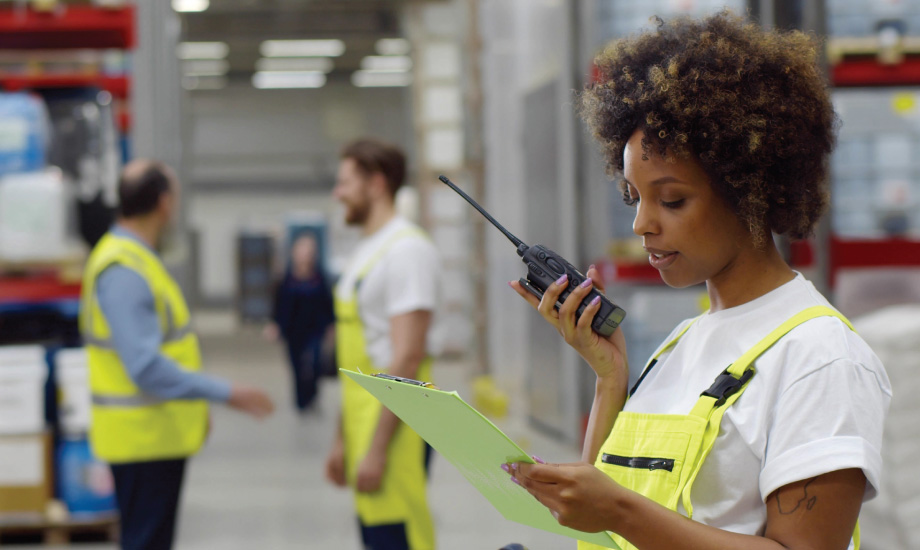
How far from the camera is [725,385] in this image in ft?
3.86

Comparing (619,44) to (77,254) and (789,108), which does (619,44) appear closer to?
(789,108)

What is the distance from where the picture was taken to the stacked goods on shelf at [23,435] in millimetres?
4591

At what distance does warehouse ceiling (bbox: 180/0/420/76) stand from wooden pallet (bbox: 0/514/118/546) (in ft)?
38.5

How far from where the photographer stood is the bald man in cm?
307

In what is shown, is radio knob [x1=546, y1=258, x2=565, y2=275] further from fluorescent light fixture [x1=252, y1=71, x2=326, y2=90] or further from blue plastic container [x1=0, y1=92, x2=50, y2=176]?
fluorescent light fixture [x1=252, y1=71, x2=326, y2=90]

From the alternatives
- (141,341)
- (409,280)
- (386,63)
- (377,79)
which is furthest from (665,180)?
(377,79)

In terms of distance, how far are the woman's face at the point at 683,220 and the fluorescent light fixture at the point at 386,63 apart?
20151 millimetres

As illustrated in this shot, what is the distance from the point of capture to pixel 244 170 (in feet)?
88.6

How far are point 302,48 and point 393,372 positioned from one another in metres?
18.6

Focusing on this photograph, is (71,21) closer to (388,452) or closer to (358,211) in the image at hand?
(358,211)

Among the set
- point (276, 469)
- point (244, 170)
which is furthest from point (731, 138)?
point (244, 170)

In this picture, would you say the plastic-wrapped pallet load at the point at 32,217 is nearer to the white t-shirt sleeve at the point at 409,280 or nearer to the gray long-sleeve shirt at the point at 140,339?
the gray long-sleeve shirt at the point at 140,339

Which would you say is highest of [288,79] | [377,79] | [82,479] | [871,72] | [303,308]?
[288,79]

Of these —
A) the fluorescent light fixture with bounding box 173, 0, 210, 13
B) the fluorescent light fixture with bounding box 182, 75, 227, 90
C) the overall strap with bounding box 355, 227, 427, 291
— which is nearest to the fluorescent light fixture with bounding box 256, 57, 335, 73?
the fluorescent light fixture with bounding box 182, 75, 227, 90
